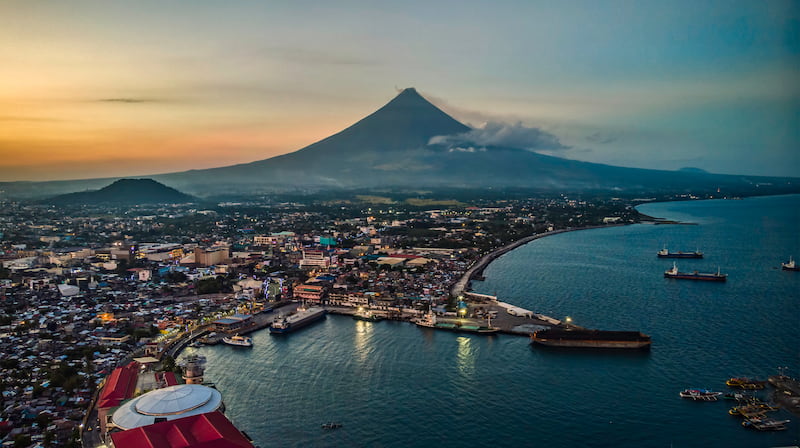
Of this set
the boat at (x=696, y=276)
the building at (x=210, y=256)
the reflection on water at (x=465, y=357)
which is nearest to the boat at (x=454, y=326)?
the reflection on water at (x=465, y=357)

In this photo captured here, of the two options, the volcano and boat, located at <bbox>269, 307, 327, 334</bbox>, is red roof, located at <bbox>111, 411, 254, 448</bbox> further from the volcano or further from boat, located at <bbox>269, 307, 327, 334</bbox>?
the volcano

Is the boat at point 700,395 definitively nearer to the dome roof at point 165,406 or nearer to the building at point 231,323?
the dome roof at point 165,406

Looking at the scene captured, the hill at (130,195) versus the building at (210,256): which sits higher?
the hill at (130,195)

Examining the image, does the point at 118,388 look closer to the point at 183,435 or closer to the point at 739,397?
the point at 183,435

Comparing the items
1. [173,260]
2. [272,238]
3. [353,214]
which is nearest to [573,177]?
[353,214]

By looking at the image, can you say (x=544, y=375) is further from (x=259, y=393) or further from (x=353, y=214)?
(x=353, y=214)

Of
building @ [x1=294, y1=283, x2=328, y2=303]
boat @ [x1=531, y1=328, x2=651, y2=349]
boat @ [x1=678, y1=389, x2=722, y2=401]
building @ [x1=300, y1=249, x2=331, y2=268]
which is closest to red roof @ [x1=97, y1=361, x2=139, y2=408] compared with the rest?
building @ [x1=294, y1=283, x2=328, y2=303]

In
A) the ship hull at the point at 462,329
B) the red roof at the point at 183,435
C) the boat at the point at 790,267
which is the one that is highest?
the boat at the point at 790,267
